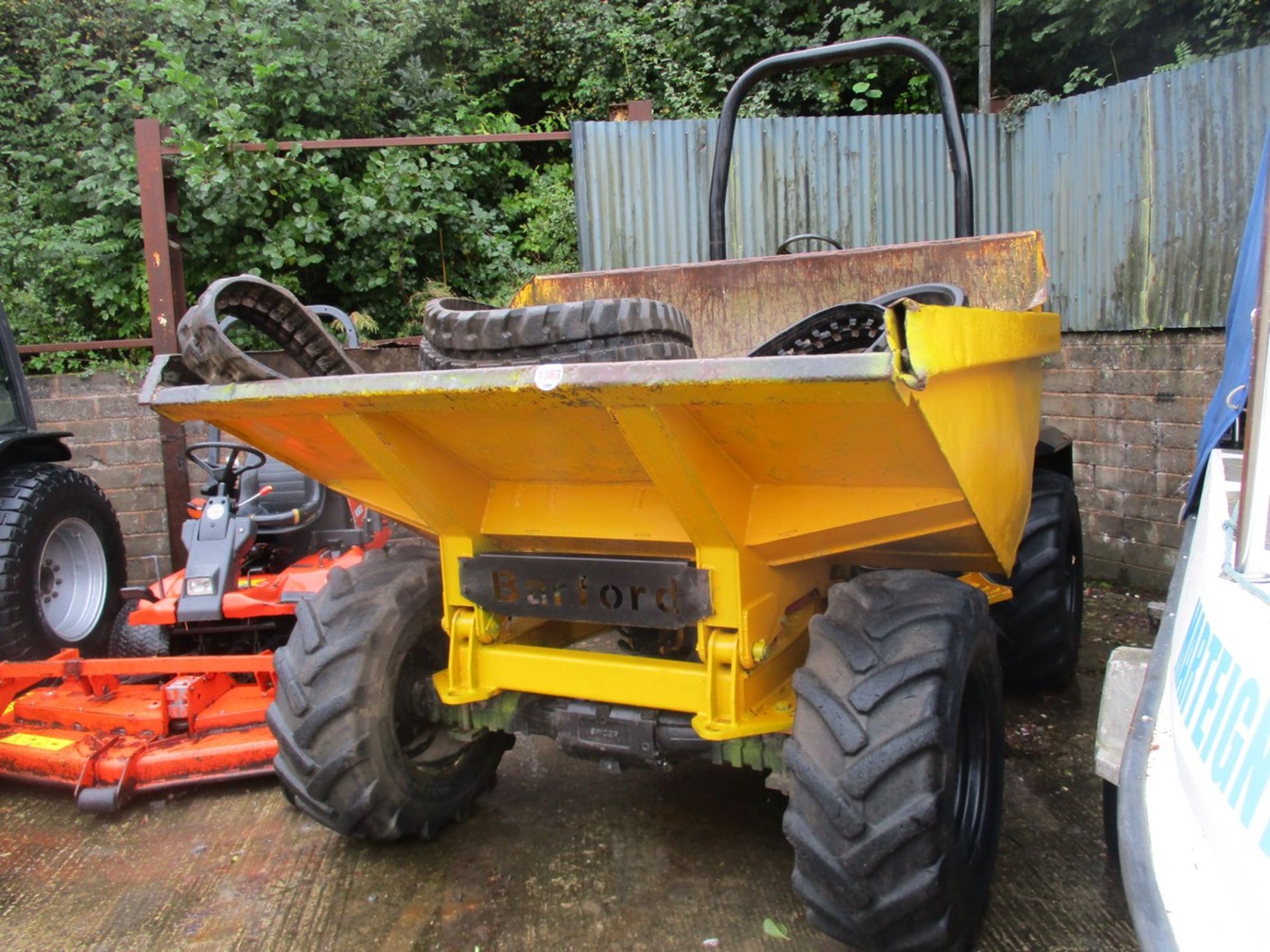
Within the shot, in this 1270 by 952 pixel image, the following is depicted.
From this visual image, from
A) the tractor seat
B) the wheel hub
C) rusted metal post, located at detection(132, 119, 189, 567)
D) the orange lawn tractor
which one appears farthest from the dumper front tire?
rusted metal post, located at detection(132, 119, 189, 567)

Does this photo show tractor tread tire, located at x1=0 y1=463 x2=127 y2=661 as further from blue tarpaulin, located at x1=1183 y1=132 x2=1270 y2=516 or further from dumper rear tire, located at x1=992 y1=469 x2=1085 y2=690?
blue tarpaulin, located at x1=1183 y1=132 x2=1270 y2=516

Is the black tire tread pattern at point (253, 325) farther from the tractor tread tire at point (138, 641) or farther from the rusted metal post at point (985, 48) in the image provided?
the rusted metal post at point (985, 48)

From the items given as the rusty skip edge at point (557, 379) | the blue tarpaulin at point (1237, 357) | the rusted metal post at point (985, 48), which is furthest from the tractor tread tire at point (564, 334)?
the rusted metal post at point (985, 48)

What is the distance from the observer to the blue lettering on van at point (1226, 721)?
45.2 inches

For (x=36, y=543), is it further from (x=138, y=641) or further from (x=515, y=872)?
(x=515, y=872)

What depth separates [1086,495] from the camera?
5926 millimetres

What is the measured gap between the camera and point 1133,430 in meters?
5.58

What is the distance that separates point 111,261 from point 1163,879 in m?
7.58

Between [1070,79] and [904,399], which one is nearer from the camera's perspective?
[904,399]

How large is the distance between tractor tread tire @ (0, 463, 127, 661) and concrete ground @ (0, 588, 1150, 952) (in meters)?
0.64

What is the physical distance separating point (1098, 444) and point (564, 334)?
15.5 ft

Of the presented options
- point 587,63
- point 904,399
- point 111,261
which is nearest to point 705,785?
point 904,399

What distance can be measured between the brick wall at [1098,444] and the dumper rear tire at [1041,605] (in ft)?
5.98

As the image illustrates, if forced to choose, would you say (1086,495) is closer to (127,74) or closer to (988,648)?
(988,648)
